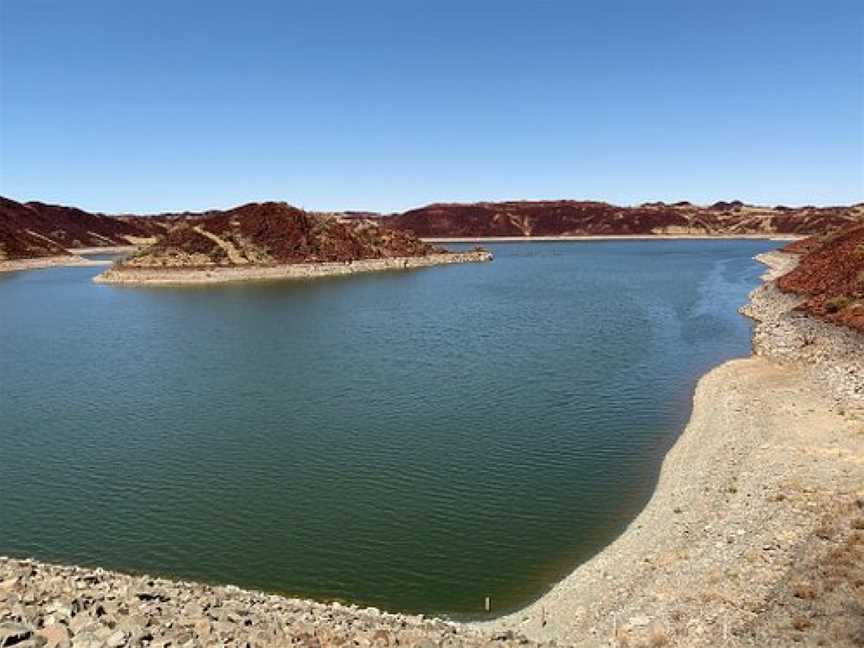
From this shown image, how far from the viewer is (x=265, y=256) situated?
11519 centimetres

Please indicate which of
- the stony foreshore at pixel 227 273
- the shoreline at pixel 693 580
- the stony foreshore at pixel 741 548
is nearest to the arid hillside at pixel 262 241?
the stony foreshore at pixel 227 273

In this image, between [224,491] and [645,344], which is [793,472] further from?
[645,344]

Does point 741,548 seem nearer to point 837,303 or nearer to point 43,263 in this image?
point 837,303

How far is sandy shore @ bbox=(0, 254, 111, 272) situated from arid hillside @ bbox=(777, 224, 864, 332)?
135m

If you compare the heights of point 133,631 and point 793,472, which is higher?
point 133,631

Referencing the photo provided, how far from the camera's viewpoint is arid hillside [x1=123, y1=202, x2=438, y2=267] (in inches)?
4422

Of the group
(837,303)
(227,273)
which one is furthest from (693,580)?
(227,273)

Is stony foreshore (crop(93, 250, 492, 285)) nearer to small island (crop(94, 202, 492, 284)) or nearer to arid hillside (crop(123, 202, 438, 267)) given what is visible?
small island (crop(94, 202, 492, 284))

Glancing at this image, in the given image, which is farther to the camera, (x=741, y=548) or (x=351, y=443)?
(x=351, y=443)

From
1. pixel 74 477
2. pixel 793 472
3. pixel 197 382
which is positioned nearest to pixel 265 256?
pixel 197 382

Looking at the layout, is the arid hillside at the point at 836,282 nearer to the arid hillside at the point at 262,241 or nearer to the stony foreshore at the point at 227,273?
the stony foreshore at the point at 227,273

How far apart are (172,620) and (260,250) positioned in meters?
107

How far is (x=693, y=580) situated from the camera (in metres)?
16.5

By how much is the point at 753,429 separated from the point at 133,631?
76.2ft
